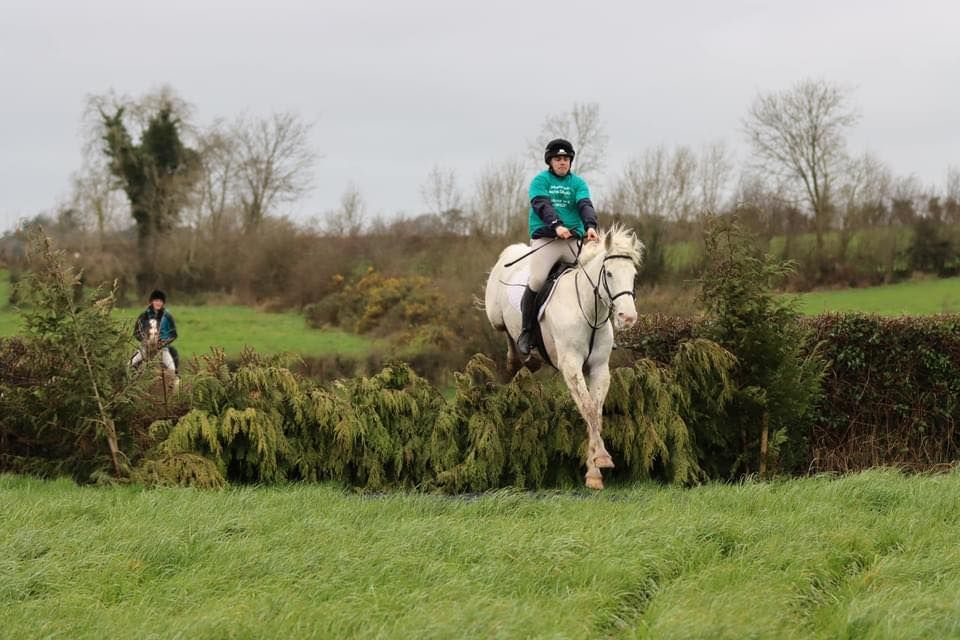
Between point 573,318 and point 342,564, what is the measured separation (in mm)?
4539

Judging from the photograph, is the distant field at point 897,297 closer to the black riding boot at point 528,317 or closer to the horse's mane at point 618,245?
the black riding boot at point 528,317

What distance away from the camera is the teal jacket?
10.1 meters

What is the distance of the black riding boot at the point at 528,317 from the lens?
10.6 metres

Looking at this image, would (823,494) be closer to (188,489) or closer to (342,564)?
(342,564)

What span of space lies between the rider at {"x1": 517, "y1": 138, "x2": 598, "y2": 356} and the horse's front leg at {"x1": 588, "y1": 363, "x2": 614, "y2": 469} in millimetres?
1029

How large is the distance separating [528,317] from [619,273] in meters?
1.71

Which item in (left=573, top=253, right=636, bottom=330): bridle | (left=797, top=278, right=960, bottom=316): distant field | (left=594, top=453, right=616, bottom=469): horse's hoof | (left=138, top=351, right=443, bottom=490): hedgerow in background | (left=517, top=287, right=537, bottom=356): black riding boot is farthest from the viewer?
(left=797, top=278, right=960, bottom=316): distant field

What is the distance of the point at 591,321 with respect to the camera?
9.90 metres

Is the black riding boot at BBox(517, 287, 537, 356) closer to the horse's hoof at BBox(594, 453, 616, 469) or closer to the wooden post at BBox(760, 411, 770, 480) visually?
the horse's hoof at BBox(594, 453, 616, 469)

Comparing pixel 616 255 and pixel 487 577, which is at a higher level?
pixel 616 255

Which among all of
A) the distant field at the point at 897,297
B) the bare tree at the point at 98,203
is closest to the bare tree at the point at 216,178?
the bare tree at the point at 98,203

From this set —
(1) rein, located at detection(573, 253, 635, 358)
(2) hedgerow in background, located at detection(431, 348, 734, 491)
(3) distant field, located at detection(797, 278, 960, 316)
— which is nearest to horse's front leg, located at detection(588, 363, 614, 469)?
(1) rein, located at detection(573, 253, 635, 358)

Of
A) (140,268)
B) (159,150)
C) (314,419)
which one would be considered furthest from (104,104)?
(314,419)

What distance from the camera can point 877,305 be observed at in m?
32.7
